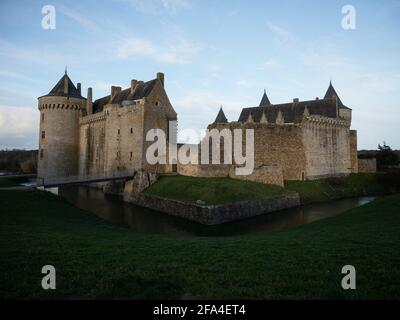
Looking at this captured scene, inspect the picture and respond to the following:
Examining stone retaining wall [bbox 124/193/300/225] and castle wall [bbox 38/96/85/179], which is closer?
stone retaining wall [bbox 124/193/300/225]

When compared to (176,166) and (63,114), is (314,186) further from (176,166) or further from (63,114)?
(63,114)

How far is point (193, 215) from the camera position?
17.0m

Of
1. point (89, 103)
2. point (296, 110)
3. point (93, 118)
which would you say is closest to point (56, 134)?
point (93, 118)

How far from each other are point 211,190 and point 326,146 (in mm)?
16802

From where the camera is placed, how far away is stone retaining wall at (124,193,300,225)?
53.5 ft

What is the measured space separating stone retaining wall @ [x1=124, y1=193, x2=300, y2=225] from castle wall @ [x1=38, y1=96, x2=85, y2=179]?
51.3 feet

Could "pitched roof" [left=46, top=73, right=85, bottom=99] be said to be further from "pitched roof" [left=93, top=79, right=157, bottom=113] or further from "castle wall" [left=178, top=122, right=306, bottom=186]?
"castle wall" [left=178, top=122, right=306, bottom=186]

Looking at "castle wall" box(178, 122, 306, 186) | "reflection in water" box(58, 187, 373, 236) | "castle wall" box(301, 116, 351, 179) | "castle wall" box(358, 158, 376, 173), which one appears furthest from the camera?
"castle wall" box(358, 158, 376, 173)

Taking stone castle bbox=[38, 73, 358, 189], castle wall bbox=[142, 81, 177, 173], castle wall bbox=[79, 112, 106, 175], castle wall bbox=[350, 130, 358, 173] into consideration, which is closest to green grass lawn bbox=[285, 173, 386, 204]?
stone castle bbox=[38, 73, 358, 189]

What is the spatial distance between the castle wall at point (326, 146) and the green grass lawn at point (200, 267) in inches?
791

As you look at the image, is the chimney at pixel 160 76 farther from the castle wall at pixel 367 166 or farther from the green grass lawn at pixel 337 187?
the castle wall at pixel 367 166

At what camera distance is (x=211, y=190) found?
18312 mm

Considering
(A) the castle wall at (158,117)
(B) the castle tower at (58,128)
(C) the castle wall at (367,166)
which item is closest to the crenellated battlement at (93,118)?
(B) the castle tower at (58,128)

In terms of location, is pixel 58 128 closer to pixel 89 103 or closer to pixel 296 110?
pixel 89 103
